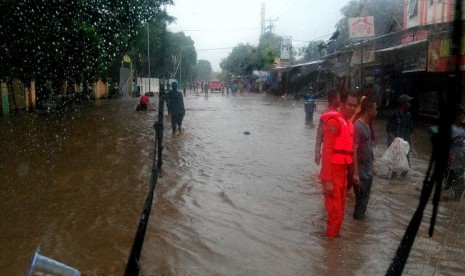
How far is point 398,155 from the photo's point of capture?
745 centimetres

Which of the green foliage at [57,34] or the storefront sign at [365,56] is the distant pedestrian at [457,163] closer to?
the green foliage at [57,34]

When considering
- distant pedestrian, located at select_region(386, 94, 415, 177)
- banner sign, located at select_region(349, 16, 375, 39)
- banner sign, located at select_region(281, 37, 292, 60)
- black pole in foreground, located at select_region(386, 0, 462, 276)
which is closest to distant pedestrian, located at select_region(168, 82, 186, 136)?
distant pedestrian, located at select_region(386, 94, 415, 177)

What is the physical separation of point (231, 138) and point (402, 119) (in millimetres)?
6744

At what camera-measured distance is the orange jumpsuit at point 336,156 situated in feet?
15.0

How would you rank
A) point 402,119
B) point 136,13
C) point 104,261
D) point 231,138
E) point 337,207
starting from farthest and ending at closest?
point 136,13 < point 231,138 < point 402,119 < point 337,207 < point 104,261

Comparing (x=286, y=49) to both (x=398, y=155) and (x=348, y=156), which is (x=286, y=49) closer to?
(x=398, y=155)

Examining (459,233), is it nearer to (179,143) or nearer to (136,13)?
(179,143)

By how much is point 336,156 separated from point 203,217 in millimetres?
1976

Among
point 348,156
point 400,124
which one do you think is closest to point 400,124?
point 400,124

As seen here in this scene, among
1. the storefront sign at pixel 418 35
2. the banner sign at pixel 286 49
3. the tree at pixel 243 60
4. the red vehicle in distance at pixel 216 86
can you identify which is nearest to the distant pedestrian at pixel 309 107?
the storefront sign at pixel 418 35

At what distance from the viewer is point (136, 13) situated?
15.6 meters

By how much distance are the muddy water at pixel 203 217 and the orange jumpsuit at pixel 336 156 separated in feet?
1.63

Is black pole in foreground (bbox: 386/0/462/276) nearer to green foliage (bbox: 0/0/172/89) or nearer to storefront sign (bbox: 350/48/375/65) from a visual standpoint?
green foliage (bbox: 0/0/172/89)

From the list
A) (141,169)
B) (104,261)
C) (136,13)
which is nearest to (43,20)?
(141,169)
